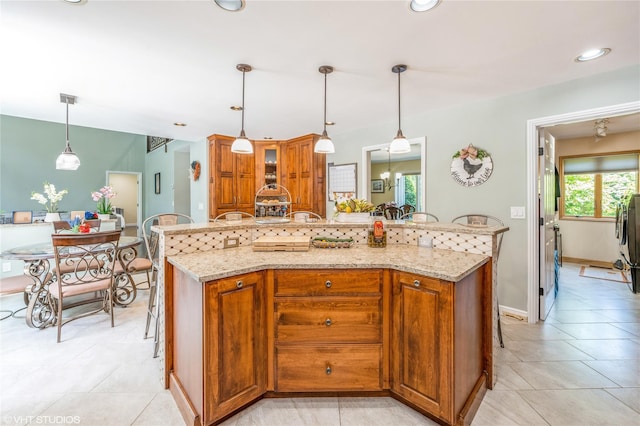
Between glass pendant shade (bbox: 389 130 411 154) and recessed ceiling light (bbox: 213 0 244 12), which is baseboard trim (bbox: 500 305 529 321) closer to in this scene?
glass pendant shade (bbox: 389 130 411 154)

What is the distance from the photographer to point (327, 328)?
1.73 m

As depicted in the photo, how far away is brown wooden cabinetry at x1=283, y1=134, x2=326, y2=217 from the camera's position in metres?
4.87

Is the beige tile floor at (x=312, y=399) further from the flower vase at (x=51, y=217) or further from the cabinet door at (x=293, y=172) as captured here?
the cabinet door at (x=293, y=172)

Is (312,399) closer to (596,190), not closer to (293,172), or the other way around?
(293,172)

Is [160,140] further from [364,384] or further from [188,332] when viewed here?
[364,384]

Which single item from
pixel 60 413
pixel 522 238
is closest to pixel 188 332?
pixel 60 413

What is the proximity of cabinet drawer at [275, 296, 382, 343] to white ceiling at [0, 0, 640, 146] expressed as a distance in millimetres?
1724

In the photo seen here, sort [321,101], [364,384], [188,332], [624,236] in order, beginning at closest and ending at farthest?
[188,332] < [364,384] < [321,101] < [624,236]

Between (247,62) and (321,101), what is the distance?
3.62 feet

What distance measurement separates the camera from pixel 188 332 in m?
1.64

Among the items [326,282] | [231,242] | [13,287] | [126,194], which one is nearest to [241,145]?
[231,242]

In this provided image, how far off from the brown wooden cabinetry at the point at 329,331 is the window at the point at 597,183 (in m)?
5.67

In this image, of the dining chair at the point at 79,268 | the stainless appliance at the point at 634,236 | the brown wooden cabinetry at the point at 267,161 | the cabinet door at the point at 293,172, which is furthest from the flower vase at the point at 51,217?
the stainless appliance at the point at 634,236

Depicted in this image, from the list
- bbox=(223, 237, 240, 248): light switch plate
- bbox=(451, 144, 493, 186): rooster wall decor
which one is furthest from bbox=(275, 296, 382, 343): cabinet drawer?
bbox=(451, 144, 493, 186): rooster wall decor
